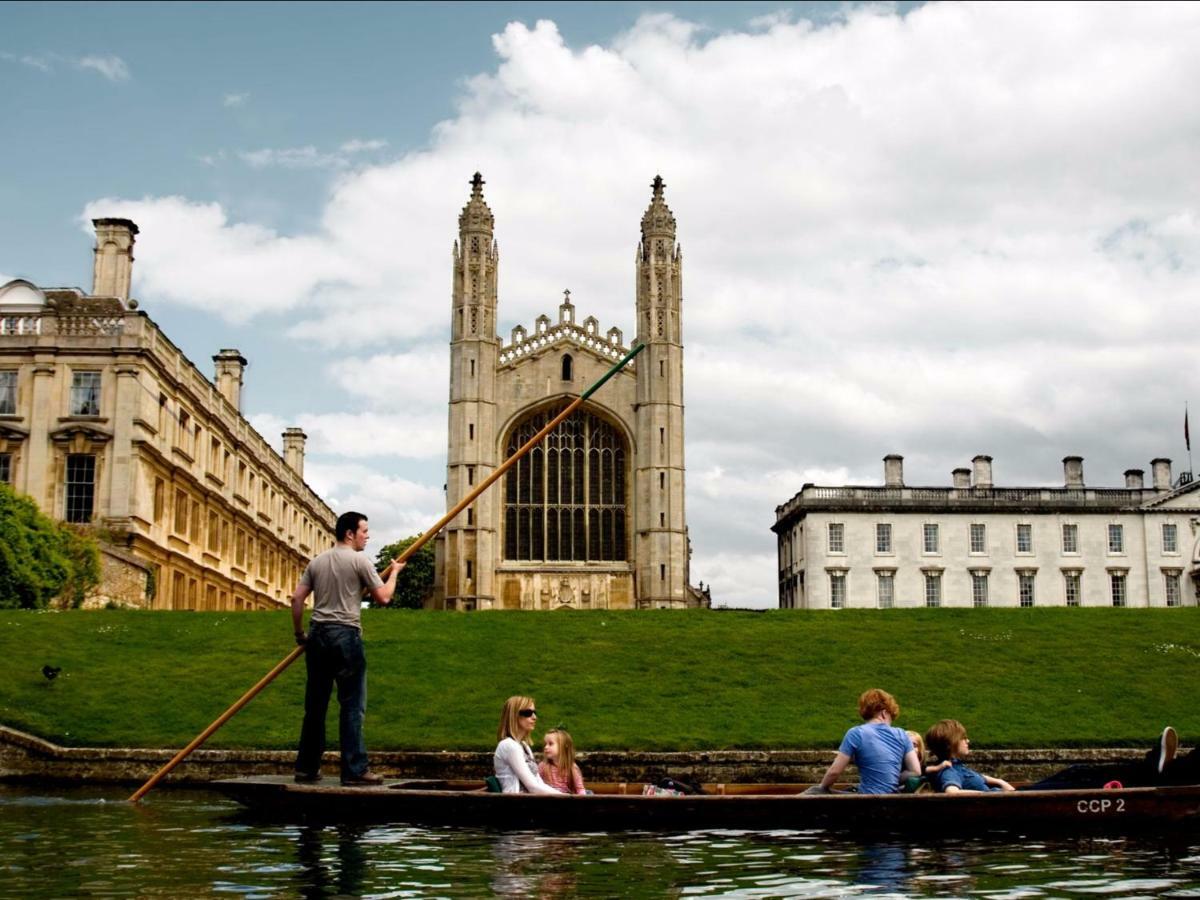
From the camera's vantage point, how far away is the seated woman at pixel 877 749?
37.1 ft

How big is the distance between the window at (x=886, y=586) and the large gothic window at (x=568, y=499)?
15.4 m

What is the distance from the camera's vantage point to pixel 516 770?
11930mm

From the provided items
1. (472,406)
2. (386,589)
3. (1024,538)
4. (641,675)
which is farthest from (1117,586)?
(386,589)

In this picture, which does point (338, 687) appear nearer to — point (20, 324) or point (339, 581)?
point (339, 581)

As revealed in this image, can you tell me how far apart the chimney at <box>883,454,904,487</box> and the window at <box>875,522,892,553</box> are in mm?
3281

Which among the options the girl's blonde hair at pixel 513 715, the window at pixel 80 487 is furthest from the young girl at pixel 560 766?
the window at pixel 80 487

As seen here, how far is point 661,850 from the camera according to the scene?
1048 centimetres

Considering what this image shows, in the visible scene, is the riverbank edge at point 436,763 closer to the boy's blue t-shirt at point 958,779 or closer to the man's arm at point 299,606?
the man's arm at point 299,606

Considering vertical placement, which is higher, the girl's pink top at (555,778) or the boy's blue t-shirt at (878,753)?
the boy's blue t-shirt at (878,753)

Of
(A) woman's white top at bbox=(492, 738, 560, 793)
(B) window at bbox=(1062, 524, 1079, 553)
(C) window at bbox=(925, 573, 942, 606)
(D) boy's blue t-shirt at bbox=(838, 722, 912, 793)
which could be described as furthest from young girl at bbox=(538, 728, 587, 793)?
(B) window at bbox=(1062, 524, 1079, 553)

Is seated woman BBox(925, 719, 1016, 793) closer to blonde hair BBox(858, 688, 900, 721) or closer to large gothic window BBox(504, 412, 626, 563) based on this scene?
blonde hair BBox(858, 688, 900, 721)

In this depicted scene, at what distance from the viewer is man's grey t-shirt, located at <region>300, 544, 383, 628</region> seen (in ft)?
40.6

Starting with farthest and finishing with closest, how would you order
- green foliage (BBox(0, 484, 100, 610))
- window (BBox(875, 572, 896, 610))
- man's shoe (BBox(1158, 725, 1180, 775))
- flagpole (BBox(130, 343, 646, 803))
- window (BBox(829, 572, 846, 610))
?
window (BBox(829, 572, 846, 610))
window (BBox(875, 572, 896, 610))
green foliage (BBox(0, 484, 100, 610))
flagpole (BBox(130, 343, 646, 803))
man's shoe (BBox(1158, 725, 1180, 775))

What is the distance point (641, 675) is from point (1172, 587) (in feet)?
166
